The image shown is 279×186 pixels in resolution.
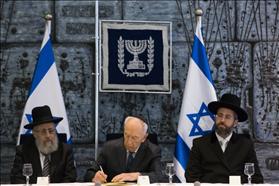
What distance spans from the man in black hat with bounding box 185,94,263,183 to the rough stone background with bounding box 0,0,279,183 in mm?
974

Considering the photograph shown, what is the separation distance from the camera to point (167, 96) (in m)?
5.76

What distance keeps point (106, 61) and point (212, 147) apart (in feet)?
5.06

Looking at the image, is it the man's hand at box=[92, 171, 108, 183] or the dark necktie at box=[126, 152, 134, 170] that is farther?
the dark necktie at box=[126, 152, 134, 170]

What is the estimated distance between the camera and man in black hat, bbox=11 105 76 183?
15.1ft

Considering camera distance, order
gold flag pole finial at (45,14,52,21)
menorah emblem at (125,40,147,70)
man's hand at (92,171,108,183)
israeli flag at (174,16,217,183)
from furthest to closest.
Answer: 1. menorah emblem at (125,40,147,70)
2. gold flag pole finial at (45,14,52,21)
3. israeli flag at (174,16,217,183)
4. man's hand at (92,171,108,183)

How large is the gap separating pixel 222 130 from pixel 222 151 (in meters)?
0.17

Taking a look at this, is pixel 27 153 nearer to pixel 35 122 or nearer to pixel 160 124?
pixel 35 122

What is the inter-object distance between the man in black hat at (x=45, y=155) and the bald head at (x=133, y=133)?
1.73 feet

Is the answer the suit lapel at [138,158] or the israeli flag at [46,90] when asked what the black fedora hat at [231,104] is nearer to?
the suit lapel at [138,158]

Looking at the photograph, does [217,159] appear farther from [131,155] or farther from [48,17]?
[48,17]

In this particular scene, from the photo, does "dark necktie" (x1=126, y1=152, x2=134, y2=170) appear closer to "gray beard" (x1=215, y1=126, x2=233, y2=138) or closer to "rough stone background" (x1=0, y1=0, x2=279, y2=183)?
"gray beard" (x1=215, y1=126, x2=233, y2=138)

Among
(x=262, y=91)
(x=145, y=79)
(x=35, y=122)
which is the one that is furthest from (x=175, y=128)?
(x=35, y=122)

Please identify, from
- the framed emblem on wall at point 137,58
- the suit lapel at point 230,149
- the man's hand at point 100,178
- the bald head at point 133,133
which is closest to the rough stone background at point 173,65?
the framed emblem on wall at point 137,58

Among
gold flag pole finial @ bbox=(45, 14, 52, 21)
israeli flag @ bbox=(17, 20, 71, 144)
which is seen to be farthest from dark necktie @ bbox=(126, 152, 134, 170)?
gold flag pole finial @ bbox=(45, 14, 52, 21)
